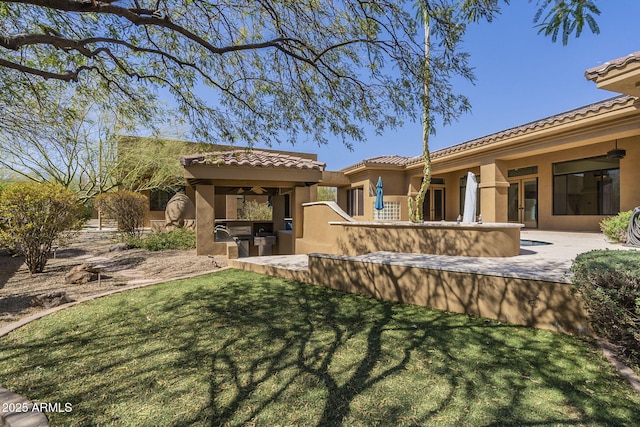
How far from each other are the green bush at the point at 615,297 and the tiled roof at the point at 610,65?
4.63 m

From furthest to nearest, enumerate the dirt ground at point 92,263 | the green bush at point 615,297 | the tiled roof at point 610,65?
the tiled roof at point 610,65 → the dirt ground at point 92,263 → the green bush at point 615,297

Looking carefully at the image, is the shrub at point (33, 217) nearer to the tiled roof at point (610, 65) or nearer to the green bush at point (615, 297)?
the green bush at point (615, 297)

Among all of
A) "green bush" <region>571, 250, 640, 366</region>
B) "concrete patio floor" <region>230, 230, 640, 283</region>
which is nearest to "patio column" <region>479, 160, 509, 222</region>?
"concrete patio floor" <region>230, 230, 640, 283</region>

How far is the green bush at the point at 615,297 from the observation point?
288 cm

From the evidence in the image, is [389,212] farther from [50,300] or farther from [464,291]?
[50,300]

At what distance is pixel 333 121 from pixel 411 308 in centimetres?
415

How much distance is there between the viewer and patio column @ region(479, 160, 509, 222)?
12.1m

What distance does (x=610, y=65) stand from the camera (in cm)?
590

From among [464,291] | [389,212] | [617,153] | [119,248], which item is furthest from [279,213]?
[617,153]

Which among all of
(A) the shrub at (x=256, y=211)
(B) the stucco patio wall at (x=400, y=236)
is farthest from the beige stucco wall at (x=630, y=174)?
(A) the shrub at (x=256, y=211)

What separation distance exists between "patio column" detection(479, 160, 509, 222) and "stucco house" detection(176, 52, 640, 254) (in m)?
0.04

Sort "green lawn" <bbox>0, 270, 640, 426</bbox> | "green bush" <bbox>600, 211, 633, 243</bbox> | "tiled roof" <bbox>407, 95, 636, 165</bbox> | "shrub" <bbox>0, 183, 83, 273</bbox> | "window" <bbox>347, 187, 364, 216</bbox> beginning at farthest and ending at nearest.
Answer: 1. "window" <bbox>347, 187, 364, 216</bbox>
2. "tiled roof" <bbox>407, 95, 636, 165</bbox>
3. "green bush" <bbox>600, 211, 633, 243</bbox>
4. "shrub" <bbox>0, 183, 83, 273</bbox>
5. "green lawn" <bbox>0, 270, 640, 426</bbox>

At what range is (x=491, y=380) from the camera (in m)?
2.84

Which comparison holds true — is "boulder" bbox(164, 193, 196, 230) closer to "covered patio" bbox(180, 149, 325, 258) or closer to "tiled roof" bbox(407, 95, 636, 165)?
"covered patio" bbox(180, 149, 325, 258)
